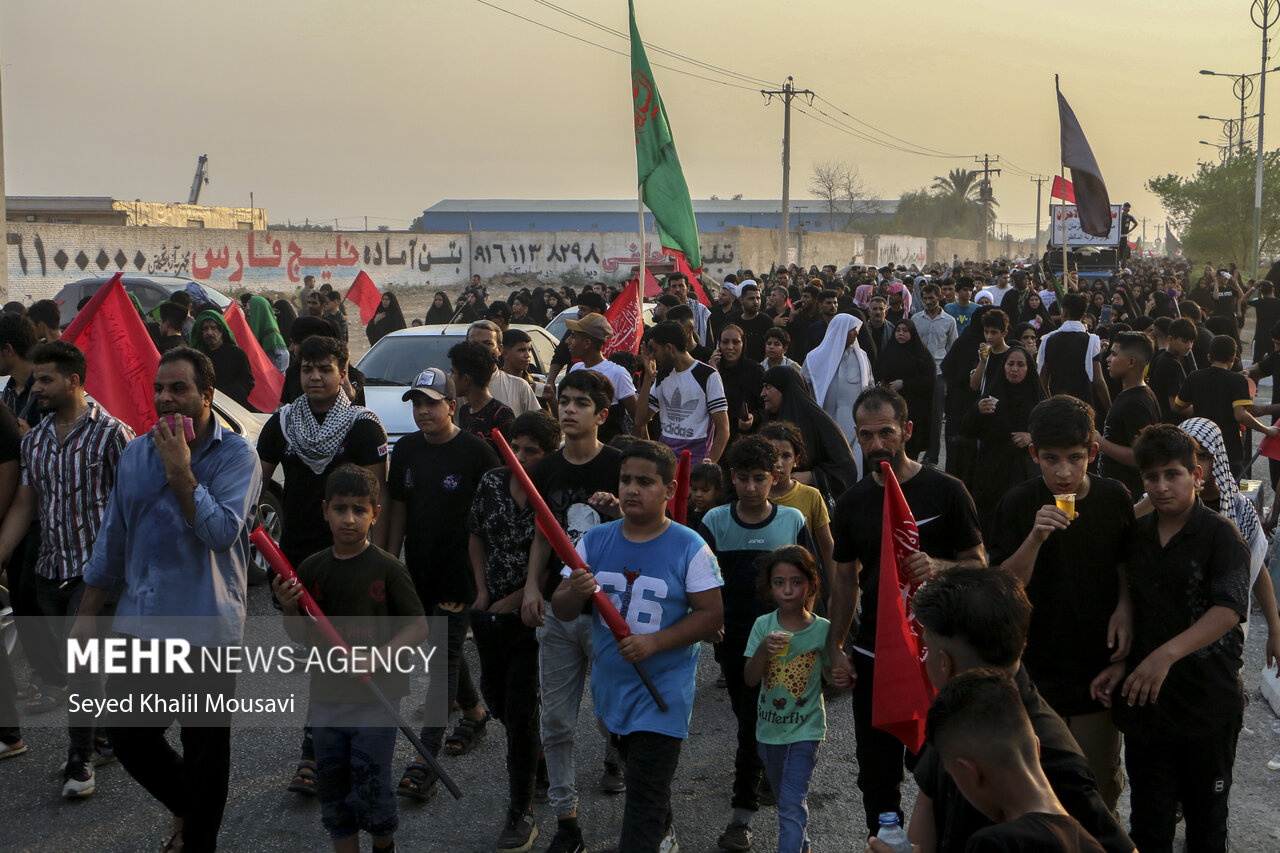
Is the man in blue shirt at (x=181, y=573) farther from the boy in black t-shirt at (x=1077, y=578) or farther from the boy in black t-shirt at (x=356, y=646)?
the boy in black t-shirt at (x=1077, y=578)

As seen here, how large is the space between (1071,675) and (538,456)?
235 cm

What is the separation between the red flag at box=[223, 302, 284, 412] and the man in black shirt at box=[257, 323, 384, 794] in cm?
515

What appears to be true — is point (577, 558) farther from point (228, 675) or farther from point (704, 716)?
point (704, 716)

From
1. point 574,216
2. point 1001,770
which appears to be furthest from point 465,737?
point 574,216

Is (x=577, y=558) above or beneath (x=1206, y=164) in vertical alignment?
beneath

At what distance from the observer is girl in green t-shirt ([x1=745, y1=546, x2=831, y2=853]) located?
4.16 meters

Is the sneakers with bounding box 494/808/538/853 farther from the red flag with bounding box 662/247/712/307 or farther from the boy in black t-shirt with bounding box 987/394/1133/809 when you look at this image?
the red flag with bounding box 662/247/712/307

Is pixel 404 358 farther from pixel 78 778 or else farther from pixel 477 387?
pixel 78 778

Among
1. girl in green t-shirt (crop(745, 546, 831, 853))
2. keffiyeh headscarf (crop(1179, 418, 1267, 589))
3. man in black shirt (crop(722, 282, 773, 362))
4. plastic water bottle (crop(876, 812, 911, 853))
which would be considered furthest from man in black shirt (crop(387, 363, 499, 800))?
man in black shirt (crop(722, 282, 773, 362))

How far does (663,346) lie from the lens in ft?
25.1

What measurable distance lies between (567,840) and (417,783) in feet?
2.97

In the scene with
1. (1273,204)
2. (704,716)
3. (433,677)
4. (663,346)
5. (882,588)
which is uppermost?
(1273,204)

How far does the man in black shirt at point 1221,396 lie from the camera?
843 centimetres

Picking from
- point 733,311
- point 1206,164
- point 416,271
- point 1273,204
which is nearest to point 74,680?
point 733,311
